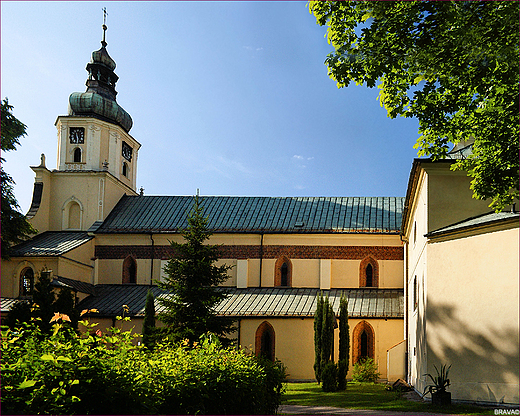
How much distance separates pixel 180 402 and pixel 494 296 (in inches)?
374

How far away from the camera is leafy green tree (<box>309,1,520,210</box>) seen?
1056 cm

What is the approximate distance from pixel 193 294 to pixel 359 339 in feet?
31.5

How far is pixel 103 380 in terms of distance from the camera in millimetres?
6441

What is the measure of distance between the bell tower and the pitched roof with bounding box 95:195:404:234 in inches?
61.2

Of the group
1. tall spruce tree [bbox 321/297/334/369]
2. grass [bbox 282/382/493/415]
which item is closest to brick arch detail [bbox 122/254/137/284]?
grass [bbox 282/382/493/415]

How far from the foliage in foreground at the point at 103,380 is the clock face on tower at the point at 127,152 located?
1138 inches

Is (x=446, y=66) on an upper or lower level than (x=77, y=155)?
lower

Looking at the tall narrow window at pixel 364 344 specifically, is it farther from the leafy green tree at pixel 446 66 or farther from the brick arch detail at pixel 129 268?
the leafy green tree at pixel 446 66

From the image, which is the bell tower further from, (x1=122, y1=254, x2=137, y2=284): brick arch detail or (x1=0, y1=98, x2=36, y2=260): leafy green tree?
(x1=0, y1=98, x2=36, y2=260): leafy green tree

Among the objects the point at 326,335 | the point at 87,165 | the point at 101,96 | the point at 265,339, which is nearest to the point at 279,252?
the point at 265,339

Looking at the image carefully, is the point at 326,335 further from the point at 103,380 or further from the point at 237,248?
the point at 103,380

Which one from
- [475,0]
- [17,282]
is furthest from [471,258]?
[17,282]

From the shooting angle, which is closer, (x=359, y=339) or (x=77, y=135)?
(x=359, y=339)

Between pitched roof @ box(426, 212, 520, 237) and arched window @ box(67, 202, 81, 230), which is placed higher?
arched window @ box(67, 202, 81, 230)
